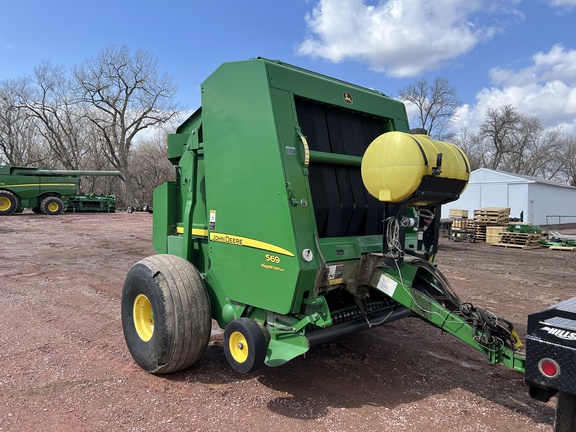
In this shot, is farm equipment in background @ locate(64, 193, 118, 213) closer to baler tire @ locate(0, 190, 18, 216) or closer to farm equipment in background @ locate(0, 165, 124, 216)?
farm equipment in background @ locate(0, 165, 124, 216)

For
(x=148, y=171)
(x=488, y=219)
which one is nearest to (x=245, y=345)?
(x=488, y=219)

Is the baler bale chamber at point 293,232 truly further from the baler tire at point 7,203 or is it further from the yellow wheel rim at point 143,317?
the baler tire at point 7,203

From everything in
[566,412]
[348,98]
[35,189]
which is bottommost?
[566,412]

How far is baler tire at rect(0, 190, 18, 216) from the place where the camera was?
23859 millimetres

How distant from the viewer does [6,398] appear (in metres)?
3.57

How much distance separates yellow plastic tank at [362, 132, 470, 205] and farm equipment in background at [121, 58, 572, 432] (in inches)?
0.4

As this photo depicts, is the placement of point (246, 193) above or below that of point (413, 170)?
below

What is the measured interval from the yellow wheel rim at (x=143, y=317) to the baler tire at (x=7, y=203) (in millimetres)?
23856

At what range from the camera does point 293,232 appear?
3.33 metres

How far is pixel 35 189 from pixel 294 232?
84.6ft

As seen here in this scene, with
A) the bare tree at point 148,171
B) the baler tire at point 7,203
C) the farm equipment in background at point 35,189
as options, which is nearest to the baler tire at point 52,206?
the farm equipment in background at point 35,189

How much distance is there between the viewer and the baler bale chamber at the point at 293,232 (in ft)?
11.0

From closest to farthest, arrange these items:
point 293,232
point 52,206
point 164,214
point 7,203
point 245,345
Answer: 1. point 293,232
2. point 245,345
3. point 164,214
4. point 7,203
5. point 52,206

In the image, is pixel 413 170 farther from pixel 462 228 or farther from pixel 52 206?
pixel 52 206
